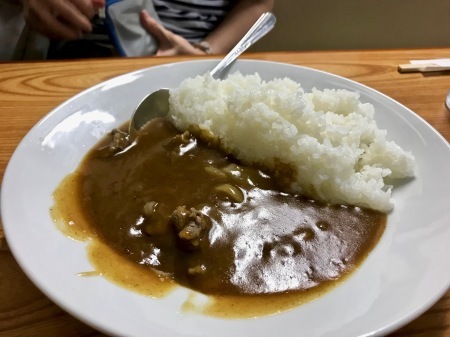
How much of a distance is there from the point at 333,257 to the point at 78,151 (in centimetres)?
92

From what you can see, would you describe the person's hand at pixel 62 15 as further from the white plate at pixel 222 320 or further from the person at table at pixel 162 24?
the white plate at pixel 222 320

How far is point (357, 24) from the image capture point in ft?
12.1

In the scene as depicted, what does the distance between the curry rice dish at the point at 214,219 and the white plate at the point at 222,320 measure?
5 centimetres

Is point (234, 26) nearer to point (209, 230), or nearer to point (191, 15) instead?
point (191, 15)

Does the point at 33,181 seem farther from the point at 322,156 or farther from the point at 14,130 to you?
the point at 322,156

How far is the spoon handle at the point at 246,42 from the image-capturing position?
2.07 metres

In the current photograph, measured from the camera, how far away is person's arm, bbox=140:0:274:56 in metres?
2.62

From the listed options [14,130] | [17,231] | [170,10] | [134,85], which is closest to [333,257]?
[17,231]

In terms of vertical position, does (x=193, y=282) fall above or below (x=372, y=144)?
below

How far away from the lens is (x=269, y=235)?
1345mm

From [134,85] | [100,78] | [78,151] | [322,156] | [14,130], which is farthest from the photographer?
[100,78]

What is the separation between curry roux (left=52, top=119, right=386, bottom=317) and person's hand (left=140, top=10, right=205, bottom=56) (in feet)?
3.69

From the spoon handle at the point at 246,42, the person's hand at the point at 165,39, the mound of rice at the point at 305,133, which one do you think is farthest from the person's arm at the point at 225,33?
the mound of rice at the point at 305,133

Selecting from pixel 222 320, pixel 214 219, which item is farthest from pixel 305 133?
pixel 222 320
